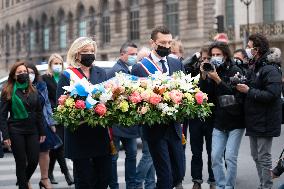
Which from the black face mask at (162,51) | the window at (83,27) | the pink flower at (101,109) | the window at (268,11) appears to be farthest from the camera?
the window at (83,27)

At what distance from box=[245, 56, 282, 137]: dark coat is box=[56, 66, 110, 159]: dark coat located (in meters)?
2.27

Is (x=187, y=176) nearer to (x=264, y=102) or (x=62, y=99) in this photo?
(x=264, y=102)

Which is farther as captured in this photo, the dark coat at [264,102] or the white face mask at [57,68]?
the white face mask at [57,68]

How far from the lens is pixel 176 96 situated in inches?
295

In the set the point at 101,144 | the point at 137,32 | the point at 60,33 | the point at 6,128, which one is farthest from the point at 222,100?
the point at 60,33

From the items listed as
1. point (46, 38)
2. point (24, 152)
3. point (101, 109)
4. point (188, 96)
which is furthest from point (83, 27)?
point (101, 109)

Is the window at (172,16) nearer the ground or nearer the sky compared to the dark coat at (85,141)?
nearer the sky

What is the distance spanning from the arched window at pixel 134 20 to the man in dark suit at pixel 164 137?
151 ft

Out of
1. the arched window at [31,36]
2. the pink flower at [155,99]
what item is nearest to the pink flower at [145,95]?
the pink flower at [155,99]

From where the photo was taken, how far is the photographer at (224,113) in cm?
937

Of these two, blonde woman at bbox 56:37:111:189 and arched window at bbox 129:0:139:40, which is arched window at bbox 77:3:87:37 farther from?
blonde woman at bbox 56:37:111:189

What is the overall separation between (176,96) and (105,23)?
5201 cm

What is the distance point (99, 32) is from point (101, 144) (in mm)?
52651

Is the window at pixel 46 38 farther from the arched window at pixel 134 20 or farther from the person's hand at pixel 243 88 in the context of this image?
the person's hand at pixel 243 88
